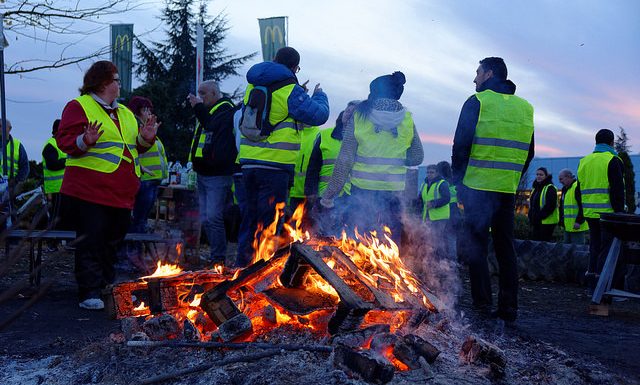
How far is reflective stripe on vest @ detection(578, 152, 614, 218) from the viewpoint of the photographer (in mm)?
8852

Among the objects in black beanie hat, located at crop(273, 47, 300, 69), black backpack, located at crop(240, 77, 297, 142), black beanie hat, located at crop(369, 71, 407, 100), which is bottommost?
black backpack, located at crop(240, 77, 297, 142)

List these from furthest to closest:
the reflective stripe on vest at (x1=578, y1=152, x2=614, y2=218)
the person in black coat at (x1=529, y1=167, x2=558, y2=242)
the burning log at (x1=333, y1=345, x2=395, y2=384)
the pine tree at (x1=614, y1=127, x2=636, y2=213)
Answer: the pine tree at (x1=614, y1=127, x2=636, y2=213) < the person in black coat at (x1=529, y1=167, x2=558, y2=242) < the reflective stripe on vest at (x1=578, y1=152, x2=614, y2=218) < the burning log at (x1=333, y1=345, x2=395, y2=384)

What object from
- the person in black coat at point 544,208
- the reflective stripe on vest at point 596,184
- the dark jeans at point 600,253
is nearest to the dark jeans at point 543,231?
the person in black coat at point 544,208

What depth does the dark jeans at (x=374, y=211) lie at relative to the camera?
252 inches

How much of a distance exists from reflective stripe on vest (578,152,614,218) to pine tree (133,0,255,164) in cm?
2501

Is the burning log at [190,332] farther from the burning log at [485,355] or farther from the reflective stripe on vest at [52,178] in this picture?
the reflective stripe on vest at [52,178]

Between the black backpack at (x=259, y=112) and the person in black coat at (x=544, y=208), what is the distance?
8.01 m

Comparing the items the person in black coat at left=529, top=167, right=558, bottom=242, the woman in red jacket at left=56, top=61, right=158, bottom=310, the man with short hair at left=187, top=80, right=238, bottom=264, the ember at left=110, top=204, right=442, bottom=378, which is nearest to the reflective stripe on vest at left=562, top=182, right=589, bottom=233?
the person in black coat at left=529, top=167, right=558, bottom=242

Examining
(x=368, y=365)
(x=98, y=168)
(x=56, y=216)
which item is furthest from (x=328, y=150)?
(x=56, y=216)

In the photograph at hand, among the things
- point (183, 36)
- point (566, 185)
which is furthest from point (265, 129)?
point (183, 36)

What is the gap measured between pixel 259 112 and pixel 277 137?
30cm

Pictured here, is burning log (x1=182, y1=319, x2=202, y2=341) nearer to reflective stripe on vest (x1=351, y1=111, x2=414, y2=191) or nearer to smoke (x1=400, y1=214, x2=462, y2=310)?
reflective stripe on vest (x1=351, y1=111, x2=414, y2=191)

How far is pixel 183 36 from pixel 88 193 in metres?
33.8

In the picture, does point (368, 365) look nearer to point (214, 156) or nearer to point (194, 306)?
point (194, 306)
